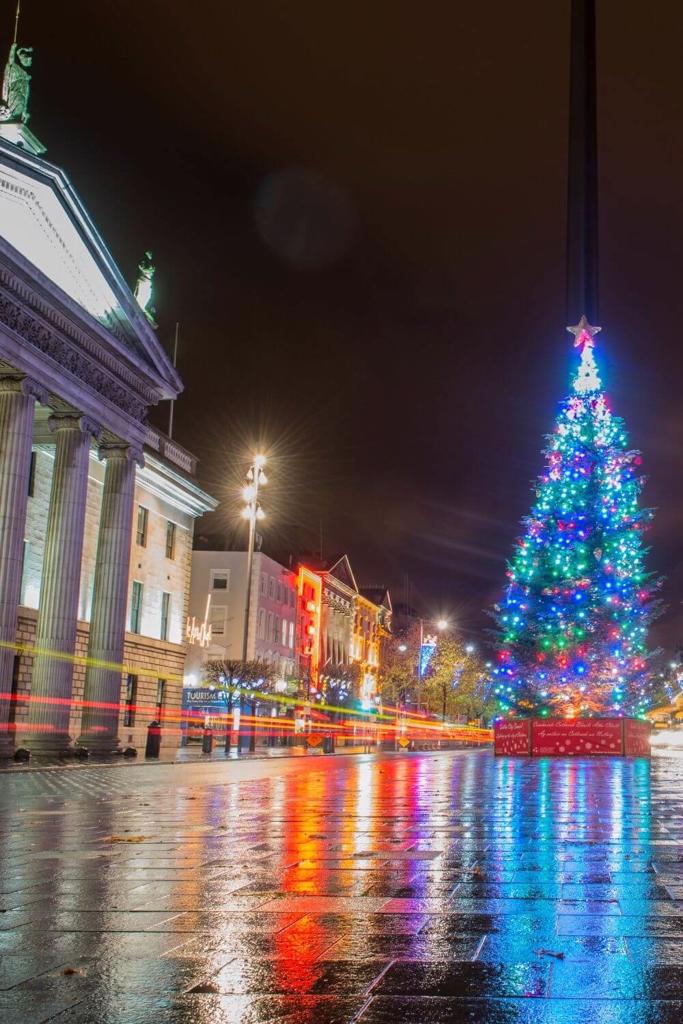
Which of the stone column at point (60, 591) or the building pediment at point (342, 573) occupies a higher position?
the building pediment at point (342, 573)

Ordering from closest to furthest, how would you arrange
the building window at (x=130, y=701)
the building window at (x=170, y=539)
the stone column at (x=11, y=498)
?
the stone column at (x=11, y=498) < the building window at (x=130, y=701) < the building window at (x=170, y=539)

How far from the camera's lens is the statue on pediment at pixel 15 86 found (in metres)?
35.3

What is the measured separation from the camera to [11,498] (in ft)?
99.9

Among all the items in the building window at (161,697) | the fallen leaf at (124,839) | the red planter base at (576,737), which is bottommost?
the fallen leaf at (124,839)

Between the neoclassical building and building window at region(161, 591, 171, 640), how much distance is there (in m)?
7.45

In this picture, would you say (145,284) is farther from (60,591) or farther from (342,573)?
(342,573)

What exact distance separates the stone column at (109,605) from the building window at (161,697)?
11784mm

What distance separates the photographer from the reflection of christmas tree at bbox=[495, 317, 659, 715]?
37.6 m

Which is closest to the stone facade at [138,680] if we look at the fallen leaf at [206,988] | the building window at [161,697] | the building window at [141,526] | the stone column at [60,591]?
the building window at [161,697]

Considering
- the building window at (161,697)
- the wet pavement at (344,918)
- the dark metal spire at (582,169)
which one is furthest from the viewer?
the building window at (161,697)

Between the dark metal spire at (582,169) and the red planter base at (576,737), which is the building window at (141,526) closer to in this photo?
the red planter base at (576,737)

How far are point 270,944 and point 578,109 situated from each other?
49.0 meters

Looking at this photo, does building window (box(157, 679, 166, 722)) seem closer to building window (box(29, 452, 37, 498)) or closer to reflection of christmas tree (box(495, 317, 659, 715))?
building window (box(29, 452, 37, 498))

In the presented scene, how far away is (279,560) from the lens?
87812 mm
